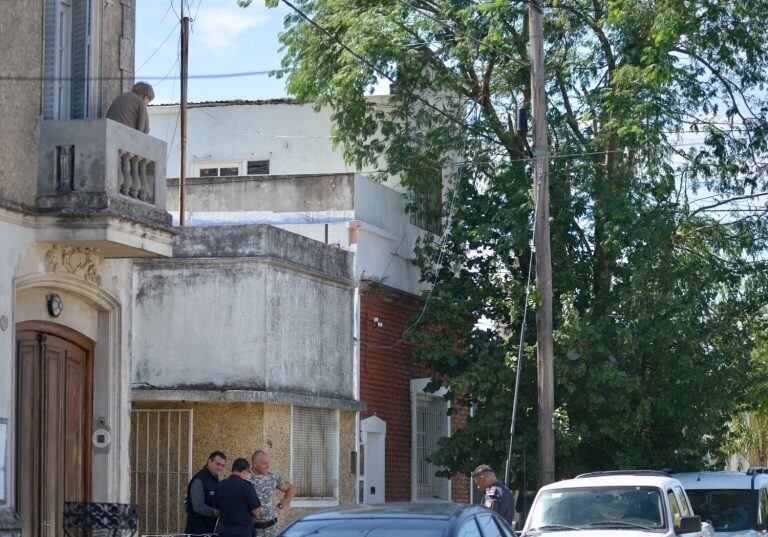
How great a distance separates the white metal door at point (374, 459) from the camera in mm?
21594

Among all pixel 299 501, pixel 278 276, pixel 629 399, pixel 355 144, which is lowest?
pixel 299 501

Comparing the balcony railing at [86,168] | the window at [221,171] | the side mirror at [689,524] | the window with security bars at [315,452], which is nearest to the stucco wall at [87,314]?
the balcony railing at [86,168]

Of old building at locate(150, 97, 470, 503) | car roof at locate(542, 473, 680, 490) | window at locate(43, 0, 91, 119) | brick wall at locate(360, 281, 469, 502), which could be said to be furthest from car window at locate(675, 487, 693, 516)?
brick wall at locate(360, 281, 469, 502)

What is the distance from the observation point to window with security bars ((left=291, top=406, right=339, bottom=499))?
62.6ft

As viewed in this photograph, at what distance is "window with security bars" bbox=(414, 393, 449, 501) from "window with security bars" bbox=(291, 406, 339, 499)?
377 cm

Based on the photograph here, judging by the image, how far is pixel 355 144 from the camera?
24297 mm

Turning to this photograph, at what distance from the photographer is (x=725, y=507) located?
55.8 ft

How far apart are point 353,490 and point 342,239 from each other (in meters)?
3.87

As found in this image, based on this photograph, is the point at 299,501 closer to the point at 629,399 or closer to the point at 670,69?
the point at 629,399

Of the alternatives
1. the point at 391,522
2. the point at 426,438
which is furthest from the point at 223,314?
the point at 391,522

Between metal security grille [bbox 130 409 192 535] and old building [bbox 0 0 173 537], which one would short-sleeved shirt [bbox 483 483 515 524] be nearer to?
old building [bbox 0 0 173 537]

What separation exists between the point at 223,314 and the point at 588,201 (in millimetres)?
6765

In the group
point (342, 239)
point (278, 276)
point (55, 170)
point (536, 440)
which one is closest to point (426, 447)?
point (536, 440)

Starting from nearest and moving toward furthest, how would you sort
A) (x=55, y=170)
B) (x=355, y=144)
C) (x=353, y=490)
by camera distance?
1. (x=55, y=170)
2. (x=353, y=490)
3. (x=355, y=144)
